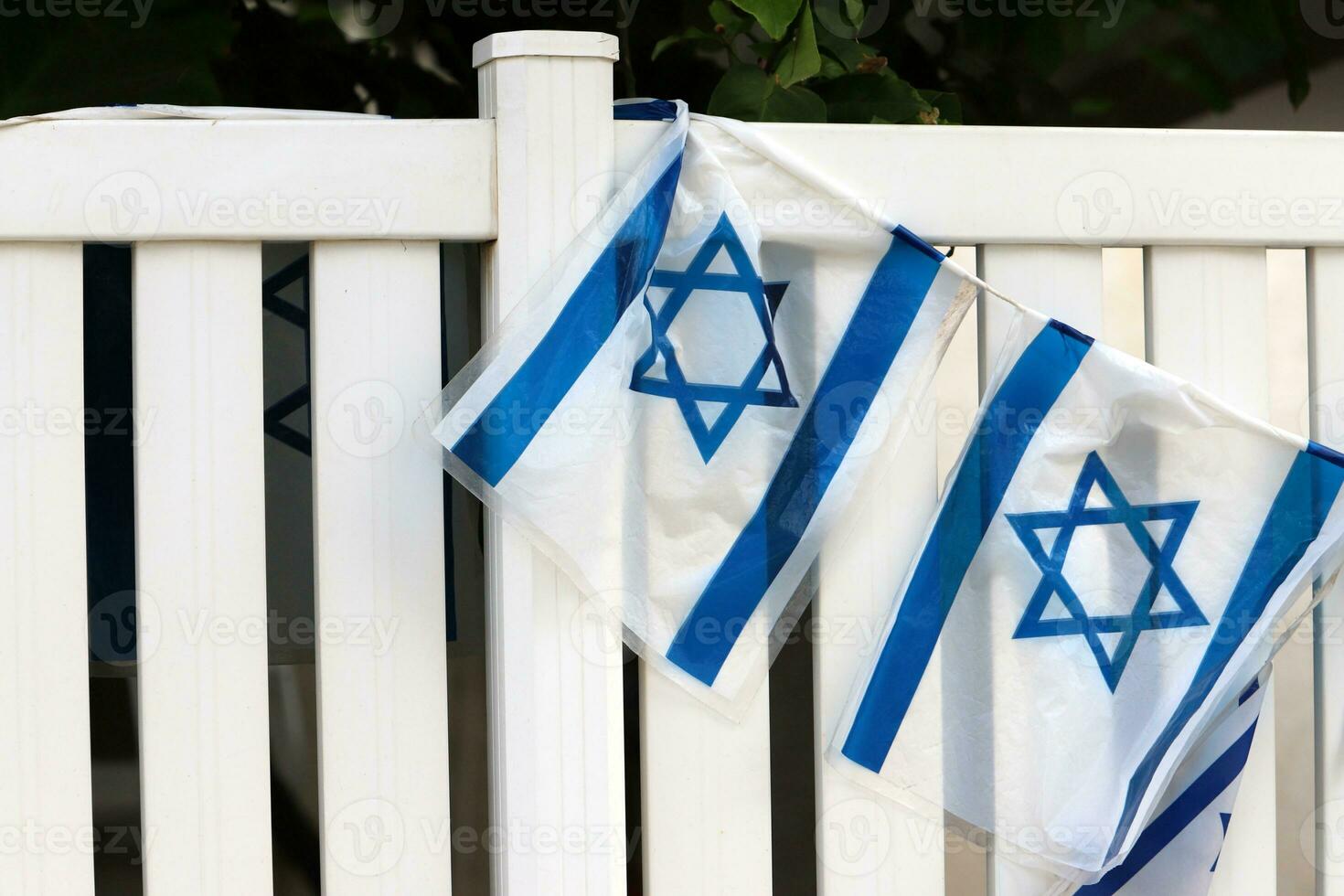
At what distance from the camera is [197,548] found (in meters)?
1.12

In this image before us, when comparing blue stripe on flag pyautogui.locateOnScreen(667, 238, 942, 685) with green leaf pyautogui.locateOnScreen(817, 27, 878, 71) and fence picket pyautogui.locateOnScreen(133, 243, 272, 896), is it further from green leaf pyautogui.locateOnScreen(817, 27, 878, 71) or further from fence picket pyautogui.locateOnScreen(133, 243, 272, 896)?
green leaf pyautogui.locateOnScreen(817, 27, 878, 71)

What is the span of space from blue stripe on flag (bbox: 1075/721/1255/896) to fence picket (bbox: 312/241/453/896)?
64 centimetres

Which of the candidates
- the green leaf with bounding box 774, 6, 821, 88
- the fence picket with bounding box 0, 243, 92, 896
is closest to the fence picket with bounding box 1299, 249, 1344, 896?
the green leaf with bounding box 774, 6, 821, 88

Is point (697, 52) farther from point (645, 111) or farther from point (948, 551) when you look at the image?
point (948, 551)

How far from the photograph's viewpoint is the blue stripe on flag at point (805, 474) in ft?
3.84

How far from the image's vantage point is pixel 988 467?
3.94 feet

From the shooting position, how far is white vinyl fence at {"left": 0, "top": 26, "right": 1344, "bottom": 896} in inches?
43.5

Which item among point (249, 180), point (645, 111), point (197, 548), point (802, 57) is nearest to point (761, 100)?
point (802, 57)

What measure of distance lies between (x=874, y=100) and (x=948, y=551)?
2.31ft

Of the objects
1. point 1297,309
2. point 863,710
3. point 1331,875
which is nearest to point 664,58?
point 1297,309

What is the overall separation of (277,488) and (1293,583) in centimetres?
98

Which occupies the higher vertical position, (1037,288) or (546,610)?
(1037,288)

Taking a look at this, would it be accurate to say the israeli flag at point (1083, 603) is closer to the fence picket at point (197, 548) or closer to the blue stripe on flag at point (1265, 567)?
the blue stripe on flag at point (1265, 567)

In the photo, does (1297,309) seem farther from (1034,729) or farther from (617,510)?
(617,510)
